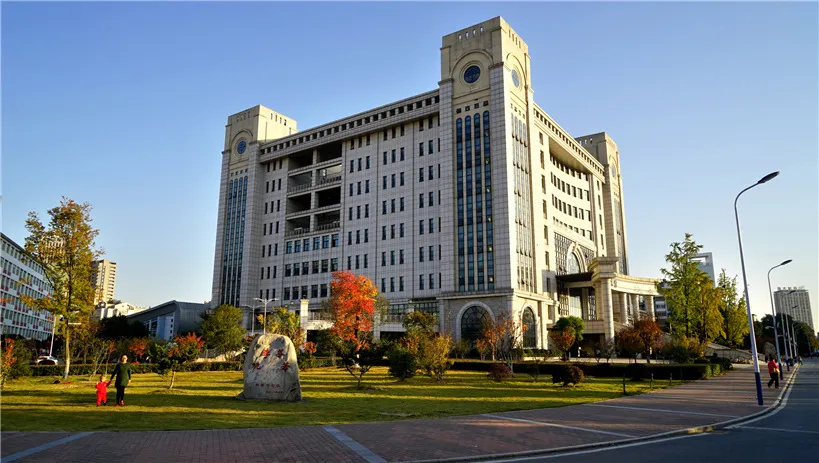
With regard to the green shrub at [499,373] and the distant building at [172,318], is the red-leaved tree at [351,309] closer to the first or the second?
the green shrub at [499,373]

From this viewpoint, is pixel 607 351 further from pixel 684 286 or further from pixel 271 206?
pixel 271 206

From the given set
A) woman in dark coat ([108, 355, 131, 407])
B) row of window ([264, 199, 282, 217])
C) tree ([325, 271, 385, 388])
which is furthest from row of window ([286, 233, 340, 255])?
woman in dark coat ([108, 355, 131, 407])

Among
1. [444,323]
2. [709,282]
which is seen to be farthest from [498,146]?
[709,282]

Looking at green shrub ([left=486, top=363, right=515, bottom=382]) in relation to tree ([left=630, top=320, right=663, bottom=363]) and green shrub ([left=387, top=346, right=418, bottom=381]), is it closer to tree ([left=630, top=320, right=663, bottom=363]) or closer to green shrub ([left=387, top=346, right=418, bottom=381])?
green shrub ([left=387, top=346, right=418, bottom=381])

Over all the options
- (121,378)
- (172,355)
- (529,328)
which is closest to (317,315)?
(529,328)

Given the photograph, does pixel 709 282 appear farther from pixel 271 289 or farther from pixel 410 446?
pixel 271 289

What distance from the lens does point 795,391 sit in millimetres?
27781

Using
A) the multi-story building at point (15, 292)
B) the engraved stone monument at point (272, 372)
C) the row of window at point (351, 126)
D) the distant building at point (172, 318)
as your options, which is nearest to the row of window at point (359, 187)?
the row of window at point (351, 126)

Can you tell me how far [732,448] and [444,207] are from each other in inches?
2041

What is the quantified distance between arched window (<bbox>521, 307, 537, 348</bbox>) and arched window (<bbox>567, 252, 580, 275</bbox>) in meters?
18.4

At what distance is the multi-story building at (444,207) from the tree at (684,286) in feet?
49.7

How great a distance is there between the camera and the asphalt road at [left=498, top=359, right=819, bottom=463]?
431 inches

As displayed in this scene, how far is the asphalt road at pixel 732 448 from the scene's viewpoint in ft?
35.9

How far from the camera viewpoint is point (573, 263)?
77812 millimetres
